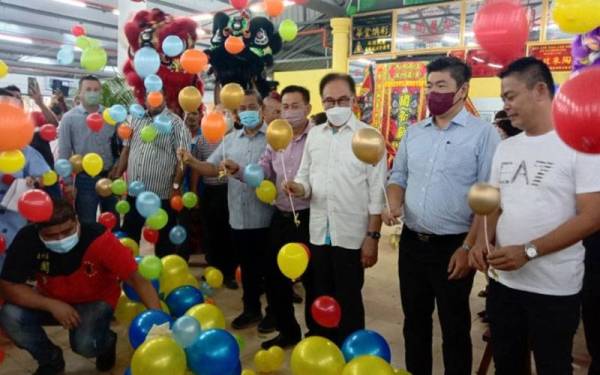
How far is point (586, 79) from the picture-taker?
1108 millimetres

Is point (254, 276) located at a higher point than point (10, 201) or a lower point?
lower

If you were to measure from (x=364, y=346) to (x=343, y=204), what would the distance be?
0.62m

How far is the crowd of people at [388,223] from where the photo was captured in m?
1.54

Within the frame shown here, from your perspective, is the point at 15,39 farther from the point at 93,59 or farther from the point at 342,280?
the point at 342,280

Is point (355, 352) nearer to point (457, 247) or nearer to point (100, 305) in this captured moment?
point (457, 247)

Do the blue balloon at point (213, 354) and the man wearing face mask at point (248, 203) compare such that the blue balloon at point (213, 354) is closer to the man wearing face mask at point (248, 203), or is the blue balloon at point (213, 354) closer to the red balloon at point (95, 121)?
the man wearing face mask at point (248, 203)

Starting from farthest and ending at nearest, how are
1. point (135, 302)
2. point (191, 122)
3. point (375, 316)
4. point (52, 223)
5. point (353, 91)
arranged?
point (191, 122)
point (375, 316)
point (135, 302)
point (353, 91)
point (52, 223)

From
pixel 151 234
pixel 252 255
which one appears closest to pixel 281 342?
pixel 252 255

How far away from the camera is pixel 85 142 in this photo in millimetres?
3531

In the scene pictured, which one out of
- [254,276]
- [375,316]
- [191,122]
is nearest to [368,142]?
[254,276]

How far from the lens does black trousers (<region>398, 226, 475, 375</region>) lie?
1.86m

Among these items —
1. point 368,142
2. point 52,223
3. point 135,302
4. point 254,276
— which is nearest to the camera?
point 368,142

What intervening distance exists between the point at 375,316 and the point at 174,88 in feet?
7.19

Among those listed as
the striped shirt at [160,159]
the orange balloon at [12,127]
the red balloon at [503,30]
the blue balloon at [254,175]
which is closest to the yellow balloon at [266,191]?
the blue balloon at [254,175]
